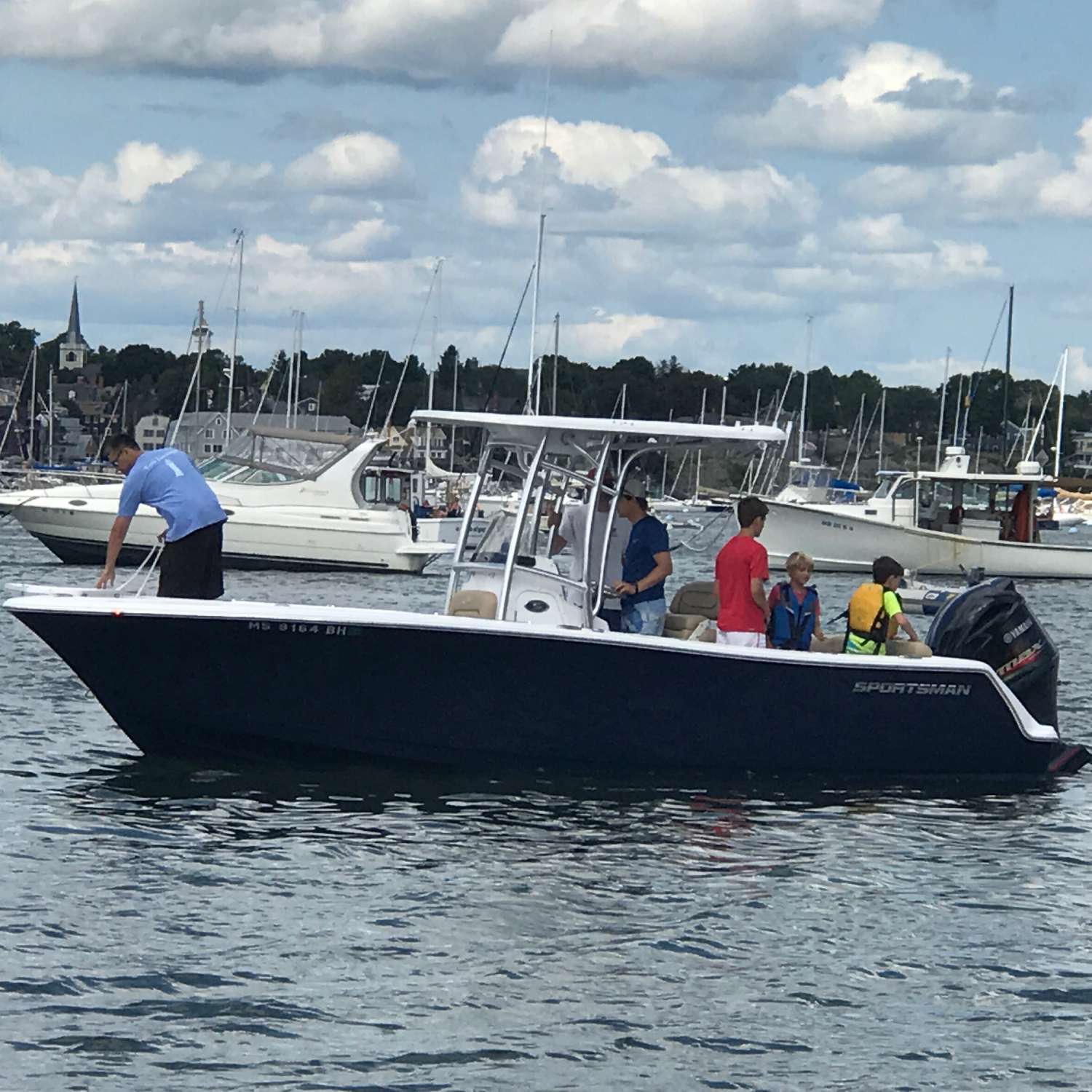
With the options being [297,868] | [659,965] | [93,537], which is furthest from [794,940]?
[93,537]

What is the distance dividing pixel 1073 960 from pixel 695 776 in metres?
4.40

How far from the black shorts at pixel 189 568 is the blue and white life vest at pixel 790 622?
3.81 metres

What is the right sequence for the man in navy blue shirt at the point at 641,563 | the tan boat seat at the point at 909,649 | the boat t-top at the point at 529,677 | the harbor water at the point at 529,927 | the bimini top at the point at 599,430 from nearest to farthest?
the harbor water at the point at 529,927 < the boat t-top at the point at 529,677 < the bimini top at the point at 599,430 < the man in navy blue shirt at the point at 641,563 < the tan boat seat at the point at 909,649

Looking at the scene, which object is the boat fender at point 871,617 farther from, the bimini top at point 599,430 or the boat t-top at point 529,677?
the bimini top at point 599,430

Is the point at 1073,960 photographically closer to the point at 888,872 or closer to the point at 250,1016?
the point at 888,872

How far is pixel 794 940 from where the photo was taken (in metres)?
10.7

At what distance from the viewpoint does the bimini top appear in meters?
14.2

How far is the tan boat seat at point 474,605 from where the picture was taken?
46.9 feet

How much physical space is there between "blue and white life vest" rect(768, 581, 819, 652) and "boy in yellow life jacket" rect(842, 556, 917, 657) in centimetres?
49

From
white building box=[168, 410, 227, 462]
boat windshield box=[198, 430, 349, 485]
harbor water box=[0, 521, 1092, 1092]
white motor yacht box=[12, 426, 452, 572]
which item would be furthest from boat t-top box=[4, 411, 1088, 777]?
white building box=[168, 410, 227, 462]

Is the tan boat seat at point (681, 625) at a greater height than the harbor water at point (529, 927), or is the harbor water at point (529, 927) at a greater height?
Result: the tan boat seat at point (681, 625)

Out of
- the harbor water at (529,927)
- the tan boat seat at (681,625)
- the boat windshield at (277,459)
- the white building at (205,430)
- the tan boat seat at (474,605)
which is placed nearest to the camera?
the harbor water at (529,927)

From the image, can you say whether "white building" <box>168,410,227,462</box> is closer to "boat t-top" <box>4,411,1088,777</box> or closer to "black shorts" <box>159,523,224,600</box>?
"black shorts" <box>159,523,224,600</box>

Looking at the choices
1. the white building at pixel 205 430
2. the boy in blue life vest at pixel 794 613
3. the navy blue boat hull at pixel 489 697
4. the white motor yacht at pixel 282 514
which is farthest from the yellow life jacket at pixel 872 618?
the white motor yacht at pixel 282 514
